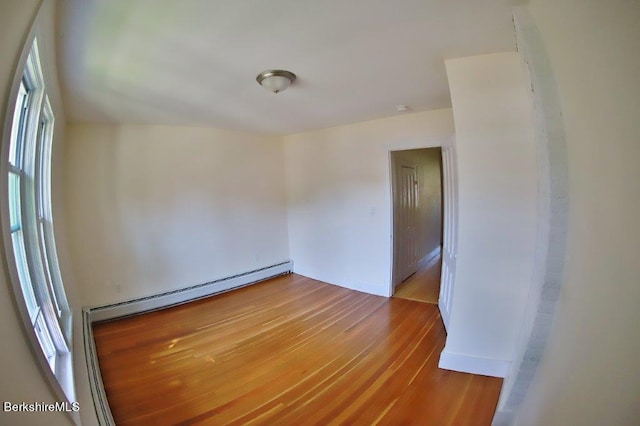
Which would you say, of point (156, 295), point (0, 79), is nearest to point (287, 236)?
point (156, 295)

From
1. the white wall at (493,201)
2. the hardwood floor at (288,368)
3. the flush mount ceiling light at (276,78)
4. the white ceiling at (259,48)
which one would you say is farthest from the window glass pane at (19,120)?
the white wall at (493,201)

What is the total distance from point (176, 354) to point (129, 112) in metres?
2.58

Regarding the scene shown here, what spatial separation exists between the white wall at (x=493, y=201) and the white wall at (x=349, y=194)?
0.94 meters

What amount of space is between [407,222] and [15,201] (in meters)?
4.11

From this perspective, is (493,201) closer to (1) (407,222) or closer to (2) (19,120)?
(1) (407,222)

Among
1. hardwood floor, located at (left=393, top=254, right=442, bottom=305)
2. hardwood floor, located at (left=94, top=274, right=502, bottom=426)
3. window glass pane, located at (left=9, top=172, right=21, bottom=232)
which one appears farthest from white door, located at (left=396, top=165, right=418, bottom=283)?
window glass pane, located at (left=9, top=172, right=21, bottom=232)

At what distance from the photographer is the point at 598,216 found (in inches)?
26.3

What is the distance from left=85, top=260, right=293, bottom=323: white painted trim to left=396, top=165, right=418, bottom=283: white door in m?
2.09

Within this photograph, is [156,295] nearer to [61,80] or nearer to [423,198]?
[61,80]

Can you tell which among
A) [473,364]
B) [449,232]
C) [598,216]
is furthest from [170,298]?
[598,216]

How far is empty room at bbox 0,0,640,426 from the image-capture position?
663 millimetres

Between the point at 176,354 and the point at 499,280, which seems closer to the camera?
the point at 499,280

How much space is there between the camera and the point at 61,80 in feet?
5.75

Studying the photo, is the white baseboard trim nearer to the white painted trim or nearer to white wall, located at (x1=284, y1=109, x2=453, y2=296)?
white wall, located at (x1=284, y1=109, x2=453, y2=296)
